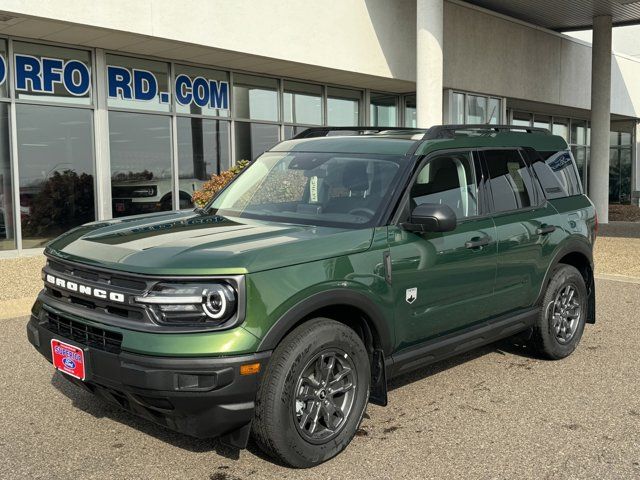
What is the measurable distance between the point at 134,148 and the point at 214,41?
8.81 ft

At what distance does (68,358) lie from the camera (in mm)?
3521

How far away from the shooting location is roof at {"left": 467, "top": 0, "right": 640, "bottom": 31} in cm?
1877

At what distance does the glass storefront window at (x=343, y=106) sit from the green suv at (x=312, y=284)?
1268 centimetres

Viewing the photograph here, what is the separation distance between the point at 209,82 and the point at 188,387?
41.4 ft

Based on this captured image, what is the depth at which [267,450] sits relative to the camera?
3.44 m

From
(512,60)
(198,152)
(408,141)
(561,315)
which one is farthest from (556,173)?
(512,60)

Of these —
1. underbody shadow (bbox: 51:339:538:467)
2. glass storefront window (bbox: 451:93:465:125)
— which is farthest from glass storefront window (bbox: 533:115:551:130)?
underbody shadow (bbox: 51:339:538:467)

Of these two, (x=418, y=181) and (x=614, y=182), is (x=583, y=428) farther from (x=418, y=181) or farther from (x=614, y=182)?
(x=614, y=182)

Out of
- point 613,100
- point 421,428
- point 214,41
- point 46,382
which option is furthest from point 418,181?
point 613,100

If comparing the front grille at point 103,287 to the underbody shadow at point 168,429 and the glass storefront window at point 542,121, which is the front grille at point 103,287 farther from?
the glass storefront window at point 542,121

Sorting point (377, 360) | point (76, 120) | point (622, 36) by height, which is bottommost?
point (377, 360)

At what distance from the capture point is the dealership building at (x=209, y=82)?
1195 cm

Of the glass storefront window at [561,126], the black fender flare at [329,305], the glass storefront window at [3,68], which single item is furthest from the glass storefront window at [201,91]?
the glass storefront window at [561,126]

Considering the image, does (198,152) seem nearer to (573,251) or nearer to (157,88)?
(157,88)
